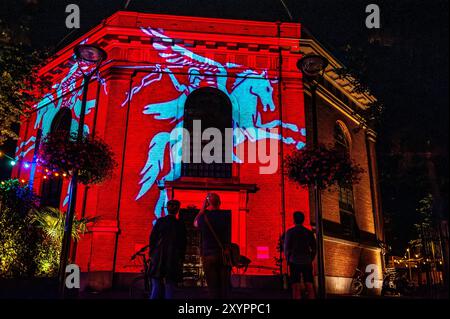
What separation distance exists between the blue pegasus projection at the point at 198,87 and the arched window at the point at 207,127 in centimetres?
32

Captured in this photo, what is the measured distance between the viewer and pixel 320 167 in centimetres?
849

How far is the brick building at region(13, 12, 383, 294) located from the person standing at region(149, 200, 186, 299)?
18.8 ft

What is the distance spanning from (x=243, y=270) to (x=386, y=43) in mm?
7410

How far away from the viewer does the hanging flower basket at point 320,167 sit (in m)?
8.48

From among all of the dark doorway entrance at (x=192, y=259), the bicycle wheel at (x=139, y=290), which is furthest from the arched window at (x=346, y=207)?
the bicycle wheel at (x=139, y=290)

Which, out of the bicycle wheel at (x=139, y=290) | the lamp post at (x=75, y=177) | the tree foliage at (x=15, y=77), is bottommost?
the bicycle wheel at (x=139, y=290)

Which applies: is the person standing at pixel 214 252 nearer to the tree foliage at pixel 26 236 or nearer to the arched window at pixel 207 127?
the tree foliage at pixel 26 236

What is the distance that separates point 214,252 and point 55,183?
37.5 feet

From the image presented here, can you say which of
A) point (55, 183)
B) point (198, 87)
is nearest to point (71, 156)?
point (198, 87)

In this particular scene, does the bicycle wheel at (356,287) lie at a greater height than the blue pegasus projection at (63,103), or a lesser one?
lesser

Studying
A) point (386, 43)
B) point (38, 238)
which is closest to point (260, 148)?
point (386, 43)

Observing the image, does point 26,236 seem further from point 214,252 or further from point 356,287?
point 356,287
